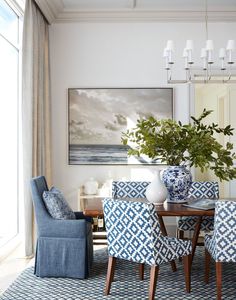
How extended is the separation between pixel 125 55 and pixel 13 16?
5.08 ft

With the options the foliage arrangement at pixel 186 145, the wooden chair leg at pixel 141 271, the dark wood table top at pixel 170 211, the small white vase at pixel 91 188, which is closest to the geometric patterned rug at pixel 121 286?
the wooden chair leg at pixel 141 271

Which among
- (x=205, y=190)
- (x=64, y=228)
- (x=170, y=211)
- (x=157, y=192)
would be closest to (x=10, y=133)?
(x=64, y=228)

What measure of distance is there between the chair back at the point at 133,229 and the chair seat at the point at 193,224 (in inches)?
51.9

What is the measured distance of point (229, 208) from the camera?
9.27 ft

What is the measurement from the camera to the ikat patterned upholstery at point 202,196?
4168 millimetres

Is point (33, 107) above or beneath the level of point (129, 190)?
above

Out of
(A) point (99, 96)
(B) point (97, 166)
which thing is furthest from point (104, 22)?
(B) point (97, 166)

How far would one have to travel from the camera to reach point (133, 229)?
9.63ft

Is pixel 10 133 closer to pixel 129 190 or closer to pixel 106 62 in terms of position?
pixel 106 62

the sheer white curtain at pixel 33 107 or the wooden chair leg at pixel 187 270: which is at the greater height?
the sheer white curtain at pixel 33 107

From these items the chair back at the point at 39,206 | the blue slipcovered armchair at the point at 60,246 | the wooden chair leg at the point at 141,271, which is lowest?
the wooden chair leg at the point at 141,271

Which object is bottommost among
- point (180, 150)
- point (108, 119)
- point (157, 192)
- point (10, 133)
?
point (157, 192)

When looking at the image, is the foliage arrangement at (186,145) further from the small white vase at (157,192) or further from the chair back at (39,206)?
the chair back at (39,206)

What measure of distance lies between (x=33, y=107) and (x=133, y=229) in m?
2.34
